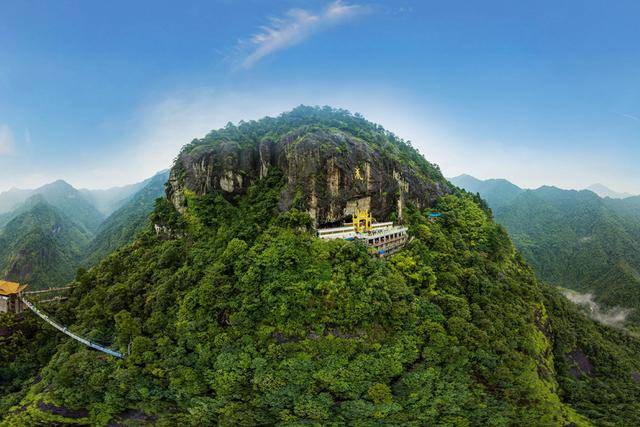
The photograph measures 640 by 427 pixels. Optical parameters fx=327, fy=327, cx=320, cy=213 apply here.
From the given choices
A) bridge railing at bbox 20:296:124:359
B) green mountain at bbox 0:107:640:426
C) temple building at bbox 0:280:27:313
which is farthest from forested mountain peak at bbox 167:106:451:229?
temple building at bbox 0:280:27:313

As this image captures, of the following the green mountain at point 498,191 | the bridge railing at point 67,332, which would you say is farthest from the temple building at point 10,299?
the green mountain at point 498,191

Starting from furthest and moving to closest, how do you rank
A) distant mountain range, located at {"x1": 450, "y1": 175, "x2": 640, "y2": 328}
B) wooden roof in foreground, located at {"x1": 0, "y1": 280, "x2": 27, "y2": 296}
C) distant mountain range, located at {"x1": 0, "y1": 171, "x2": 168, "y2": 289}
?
1. distant mountain range, located at {"x1": 450, "y1": 175, "x2": 640, "y2": 328}
2. distant mountain range, located at {"x1": 0, "y1": 171, "x2": 168, "y2": 289}
3. wooden roof in foreground, located at {"x1": 0, "y1": 280, "x2": 27, "y2": 296}

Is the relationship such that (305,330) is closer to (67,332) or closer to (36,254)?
(67,332)

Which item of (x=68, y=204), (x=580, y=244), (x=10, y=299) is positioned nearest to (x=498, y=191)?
(x=580, y=244)

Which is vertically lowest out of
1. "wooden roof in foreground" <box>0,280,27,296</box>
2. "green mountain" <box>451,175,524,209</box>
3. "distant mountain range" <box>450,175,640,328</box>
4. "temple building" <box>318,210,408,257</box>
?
"distant mountain range" <box>450,175,640,328</box>

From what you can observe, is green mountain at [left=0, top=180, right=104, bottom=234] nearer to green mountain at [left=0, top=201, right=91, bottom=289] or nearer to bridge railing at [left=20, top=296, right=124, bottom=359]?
green mountain at [left=0, top=201, right=91, bottom=289]

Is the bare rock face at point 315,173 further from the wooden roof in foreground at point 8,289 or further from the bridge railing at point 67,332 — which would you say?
the wooden roof in foreground at point 8,289
